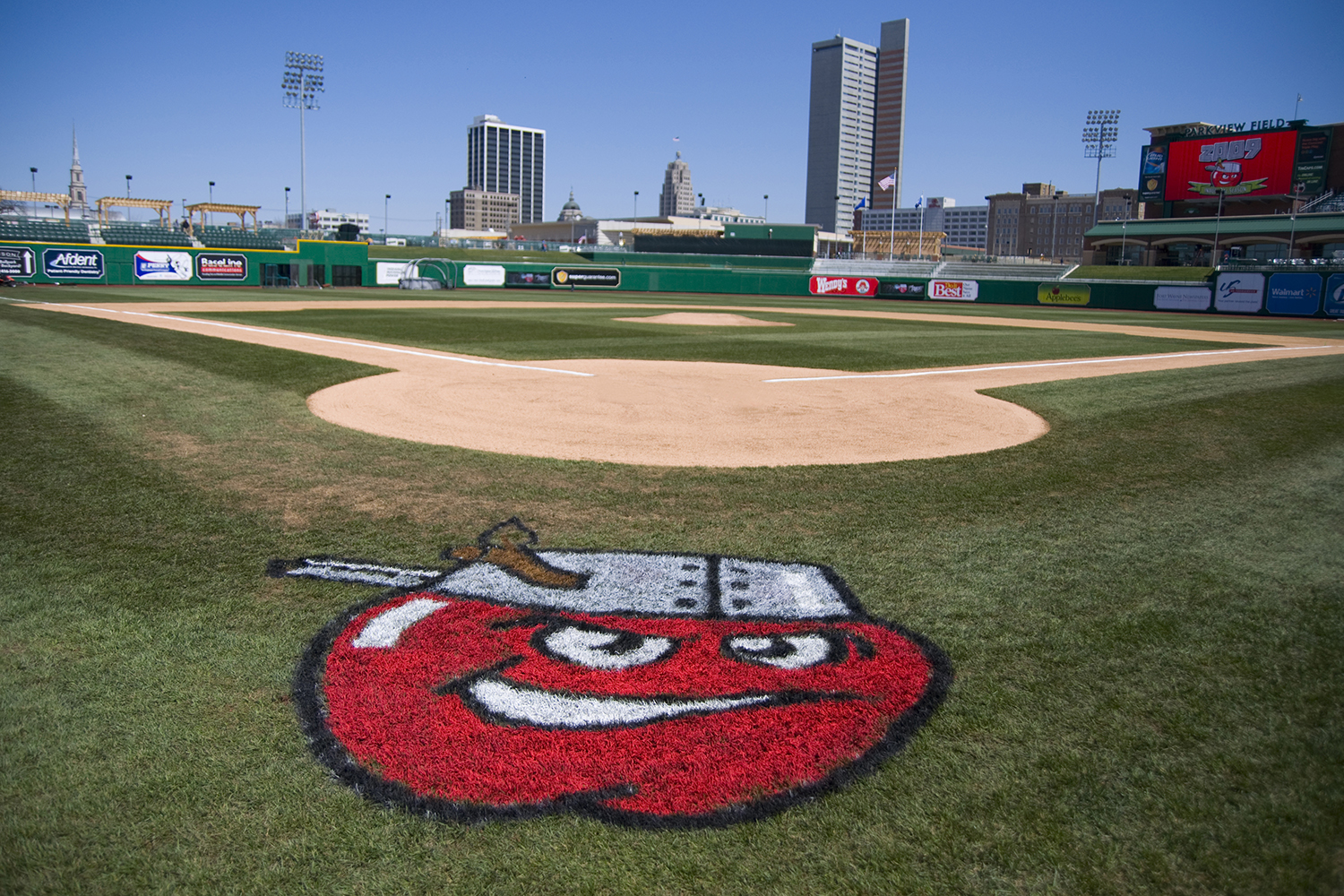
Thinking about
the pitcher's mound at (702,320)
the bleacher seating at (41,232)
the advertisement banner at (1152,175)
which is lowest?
the pitcher's mound at (702,320)

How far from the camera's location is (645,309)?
1267 inches

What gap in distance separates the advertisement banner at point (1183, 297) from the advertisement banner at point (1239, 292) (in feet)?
1.40

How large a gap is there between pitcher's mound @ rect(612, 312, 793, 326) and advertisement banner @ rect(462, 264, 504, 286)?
926 inches

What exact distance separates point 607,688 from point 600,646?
391mm

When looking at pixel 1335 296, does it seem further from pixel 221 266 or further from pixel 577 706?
pixel 221 266

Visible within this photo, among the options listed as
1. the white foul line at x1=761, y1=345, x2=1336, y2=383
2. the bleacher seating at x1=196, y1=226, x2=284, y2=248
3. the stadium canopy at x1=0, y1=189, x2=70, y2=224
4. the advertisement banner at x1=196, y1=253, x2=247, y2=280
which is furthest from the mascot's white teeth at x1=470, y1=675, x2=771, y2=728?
the stadium canopy at x1=0, y1=189, x2=70, y2=224

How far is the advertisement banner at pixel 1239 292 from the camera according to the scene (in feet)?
125

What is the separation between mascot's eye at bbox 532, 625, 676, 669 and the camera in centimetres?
356

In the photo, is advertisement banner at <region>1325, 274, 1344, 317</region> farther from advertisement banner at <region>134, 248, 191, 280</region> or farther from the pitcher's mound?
advertisement banner at <region>134, 248, 191, 280</region>

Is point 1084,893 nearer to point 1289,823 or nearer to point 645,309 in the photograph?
point 1289,823

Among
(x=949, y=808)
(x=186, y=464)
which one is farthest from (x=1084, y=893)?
(x=186, y=464)

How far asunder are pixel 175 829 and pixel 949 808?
231cm

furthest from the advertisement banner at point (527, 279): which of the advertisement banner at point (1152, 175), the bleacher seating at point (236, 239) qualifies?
the advertisement banner at point (1152, 175)

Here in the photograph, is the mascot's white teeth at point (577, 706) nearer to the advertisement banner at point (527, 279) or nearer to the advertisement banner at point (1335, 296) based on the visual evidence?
the advertisement banner at point (1335, 296)
